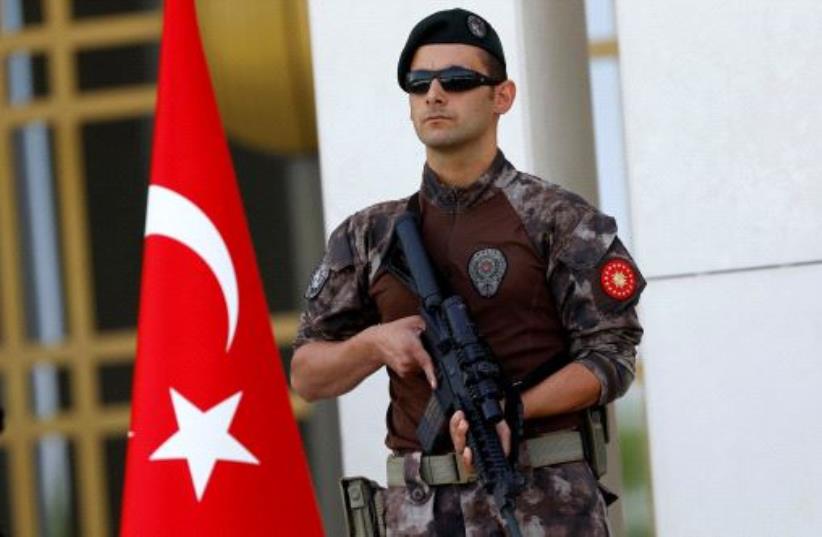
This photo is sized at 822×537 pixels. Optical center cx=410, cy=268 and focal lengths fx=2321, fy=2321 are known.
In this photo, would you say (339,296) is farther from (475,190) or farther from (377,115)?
(377,115)

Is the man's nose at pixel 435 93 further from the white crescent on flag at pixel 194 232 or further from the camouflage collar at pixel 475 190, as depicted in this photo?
the white crescent on flag at pixel 194 232

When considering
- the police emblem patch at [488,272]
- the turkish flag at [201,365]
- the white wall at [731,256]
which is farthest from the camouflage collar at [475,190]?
the white wall at [731,256]

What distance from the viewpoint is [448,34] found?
14.5 ft

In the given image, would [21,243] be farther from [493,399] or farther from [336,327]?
[493,399]

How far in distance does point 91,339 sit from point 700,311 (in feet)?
7.97

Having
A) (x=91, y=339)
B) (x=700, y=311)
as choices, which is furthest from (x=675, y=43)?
(x=91, y=339)

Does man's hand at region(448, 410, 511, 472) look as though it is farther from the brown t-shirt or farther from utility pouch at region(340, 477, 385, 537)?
utility pouch at region(340, 477, 385, 537)

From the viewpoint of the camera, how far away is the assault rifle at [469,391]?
4148mm

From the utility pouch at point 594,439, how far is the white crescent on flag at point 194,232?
1505mm

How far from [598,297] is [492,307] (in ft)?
0.65

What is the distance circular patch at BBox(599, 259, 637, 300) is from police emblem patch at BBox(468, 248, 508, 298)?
19 cm

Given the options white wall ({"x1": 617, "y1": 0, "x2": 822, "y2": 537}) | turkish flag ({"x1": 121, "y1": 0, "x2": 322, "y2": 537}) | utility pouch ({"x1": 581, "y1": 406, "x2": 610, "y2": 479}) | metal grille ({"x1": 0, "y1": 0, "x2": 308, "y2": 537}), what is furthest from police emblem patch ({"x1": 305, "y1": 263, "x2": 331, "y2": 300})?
metal grille ({"x1": 0, "y1": 0, "x2": 308, "y2": 537})

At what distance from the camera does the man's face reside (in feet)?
14.3

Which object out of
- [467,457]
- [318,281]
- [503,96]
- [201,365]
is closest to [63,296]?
[201,365]
